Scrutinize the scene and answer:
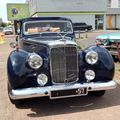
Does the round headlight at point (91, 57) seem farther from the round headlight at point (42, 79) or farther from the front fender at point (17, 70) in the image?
the front fender at point (17, 70)

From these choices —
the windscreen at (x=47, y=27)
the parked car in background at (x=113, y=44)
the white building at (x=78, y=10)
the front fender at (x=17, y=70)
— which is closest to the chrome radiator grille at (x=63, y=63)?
the front fender at (x=17, y=70)

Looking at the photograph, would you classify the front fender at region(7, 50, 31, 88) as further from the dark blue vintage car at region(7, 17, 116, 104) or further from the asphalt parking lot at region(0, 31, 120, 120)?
the asphalt parking lot at region(0, 31, 120, 120)

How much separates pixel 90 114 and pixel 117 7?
2217 inches

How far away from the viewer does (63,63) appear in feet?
17.9

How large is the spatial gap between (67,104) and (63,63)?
1031 millimetres

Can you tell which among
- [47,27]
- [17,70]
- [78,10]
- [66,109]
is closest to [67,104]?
[66,109]

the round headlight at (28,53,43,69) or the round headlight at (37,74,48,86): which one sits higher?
the round headlight at (28,53,43,69)

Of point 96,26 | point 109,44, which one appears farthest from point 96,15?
point 109,44

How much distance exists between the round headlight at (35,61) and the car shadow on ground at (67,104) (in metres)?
0.95

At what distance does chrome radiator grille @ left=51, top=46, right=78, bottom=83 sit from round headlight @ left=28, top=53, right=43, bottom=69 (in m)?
0.25

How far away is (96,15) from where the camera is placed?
53.8 meters

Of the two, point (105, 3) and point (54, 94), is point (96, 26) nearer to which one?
point (105, 3)

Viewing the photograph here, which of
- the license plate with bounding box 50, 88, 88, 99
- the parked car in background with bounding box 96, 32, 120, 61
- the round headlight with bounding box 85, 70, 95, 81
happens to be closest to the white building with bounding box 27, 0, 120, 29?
the parked car in background with bounding box 96, 32, 120, 61

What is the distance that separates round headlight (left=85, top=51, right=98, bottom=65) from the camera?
570 cm
